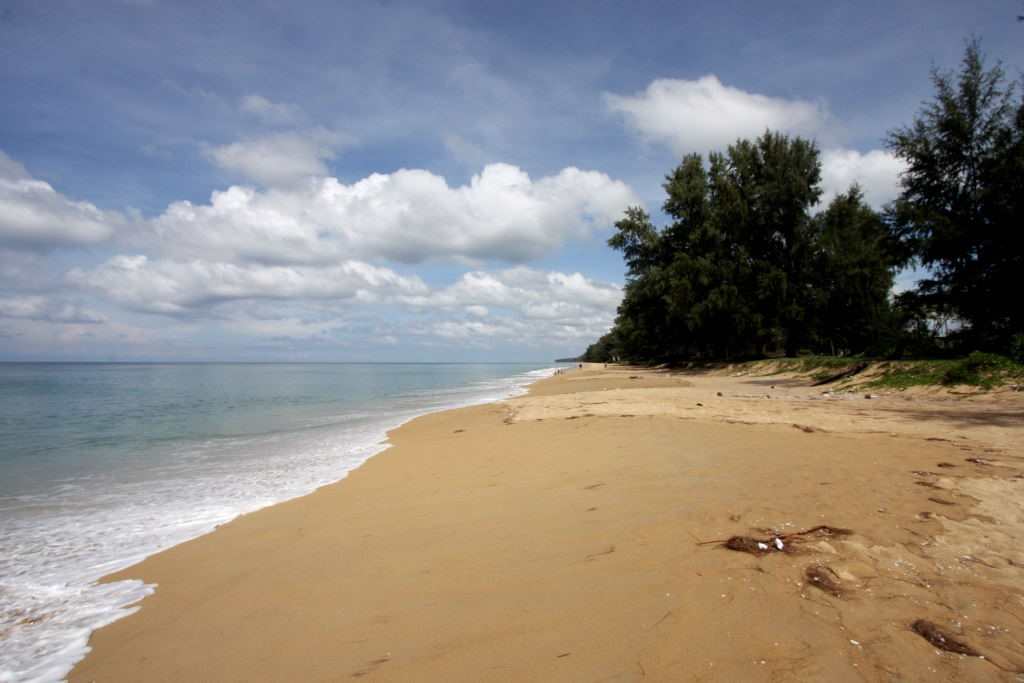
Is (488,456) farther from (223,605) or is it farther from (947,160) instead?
(947,160)

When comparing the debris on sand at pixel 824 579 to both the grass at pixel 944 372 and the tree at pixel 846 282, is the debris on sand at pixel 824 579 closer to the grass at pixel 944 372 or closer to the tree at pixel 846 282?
the grass at pixel 944 372

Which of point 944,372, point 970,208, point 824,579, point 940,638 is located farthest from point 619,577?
point 970,208

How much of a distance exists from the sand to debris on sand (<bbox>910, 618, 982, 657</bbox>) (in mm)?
41

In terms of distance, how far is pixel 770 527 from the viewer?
132 inches

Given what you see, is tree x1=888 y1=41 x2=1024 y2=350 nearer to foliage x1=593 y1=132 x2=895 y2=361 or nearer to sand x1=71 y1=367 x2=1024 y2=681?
foliage x1=593 y1=132 x2=895 y2=361

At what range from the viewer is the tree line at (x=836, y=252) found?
16.7m

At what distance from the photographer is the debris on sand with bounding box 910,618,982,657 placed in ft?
6.54

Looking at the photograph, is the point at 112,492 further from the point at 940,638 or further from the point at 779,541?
the point at 940,638

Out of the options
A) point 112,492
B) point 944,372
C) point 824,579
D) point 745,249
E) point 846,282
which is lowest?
point 112,492

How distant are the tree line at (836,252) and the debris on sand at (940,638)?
52.1ft

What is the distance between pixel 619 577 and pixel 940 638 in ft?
4.78

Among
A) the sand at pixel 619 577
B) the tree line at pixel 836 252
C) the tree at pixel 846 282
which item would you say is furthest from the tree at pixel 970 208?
the sand at pixel 619 577

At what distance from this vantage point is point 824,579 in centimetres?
262

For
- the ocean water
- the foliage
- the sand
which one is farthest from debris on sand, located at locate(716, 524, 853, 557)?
the foliage
